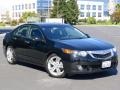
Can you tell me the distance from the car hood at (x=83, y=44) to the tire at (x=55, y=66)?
37 cm

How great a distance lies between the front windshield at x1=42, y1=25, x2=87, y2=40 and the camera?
32.7 feet

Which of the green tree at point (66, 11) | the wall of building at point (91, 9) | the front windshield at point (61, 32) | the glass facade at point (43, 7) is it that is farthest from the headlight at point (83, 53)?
the wall of building at point (91, 9)

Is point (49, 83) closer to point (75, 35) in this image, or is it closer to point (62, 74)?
point (62, 74)

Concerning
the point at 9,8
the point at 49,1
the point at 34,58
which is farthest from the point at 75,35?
the point at 9,8

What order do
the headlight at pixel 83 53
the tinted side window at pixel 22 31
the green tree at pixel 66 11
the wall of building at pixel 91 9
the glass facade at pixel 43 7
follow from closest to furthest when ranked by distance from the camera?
the headlight at pixel 83 53 < the tinted side window at pixel 22 31 < the green tree at pixel 66 11 < the glass facade at pixel 43 7 < the wall of building at pixel 91 9

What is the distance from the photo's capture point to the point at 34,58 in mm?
10109

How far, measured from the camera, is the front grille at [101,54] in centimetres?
891

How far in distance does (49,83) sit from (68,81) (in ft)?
1.66

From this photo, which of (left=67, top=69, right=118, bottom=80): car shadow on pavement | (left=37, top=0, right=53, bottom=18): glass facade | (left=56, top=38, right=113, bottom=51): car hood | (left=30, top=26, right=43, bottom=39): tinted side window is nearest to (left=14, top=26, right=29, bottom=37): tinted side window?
(left=30, top=26, right=43, bottom=39): tinted side window

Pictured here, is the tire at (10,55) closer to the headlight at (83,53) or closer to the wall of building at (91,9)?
the headlight at (83,53)

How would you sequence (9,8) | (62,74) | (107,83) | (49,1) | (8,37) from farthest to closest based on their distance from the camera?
(9,8), (49,1), (8,37), (62,74), (107,83)

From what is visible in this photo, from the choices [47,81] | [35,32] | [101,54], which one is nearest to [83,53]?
[101,54]

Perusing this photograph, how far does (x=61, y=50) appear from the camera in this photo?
9.16m

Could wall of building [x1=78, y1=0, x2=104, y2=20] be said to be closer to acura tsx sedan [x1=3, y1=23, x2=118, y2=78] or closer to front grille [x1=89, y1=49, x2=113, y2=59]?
acura tsx sedan [x1=3, y1=23, x2=118, y2=78]
